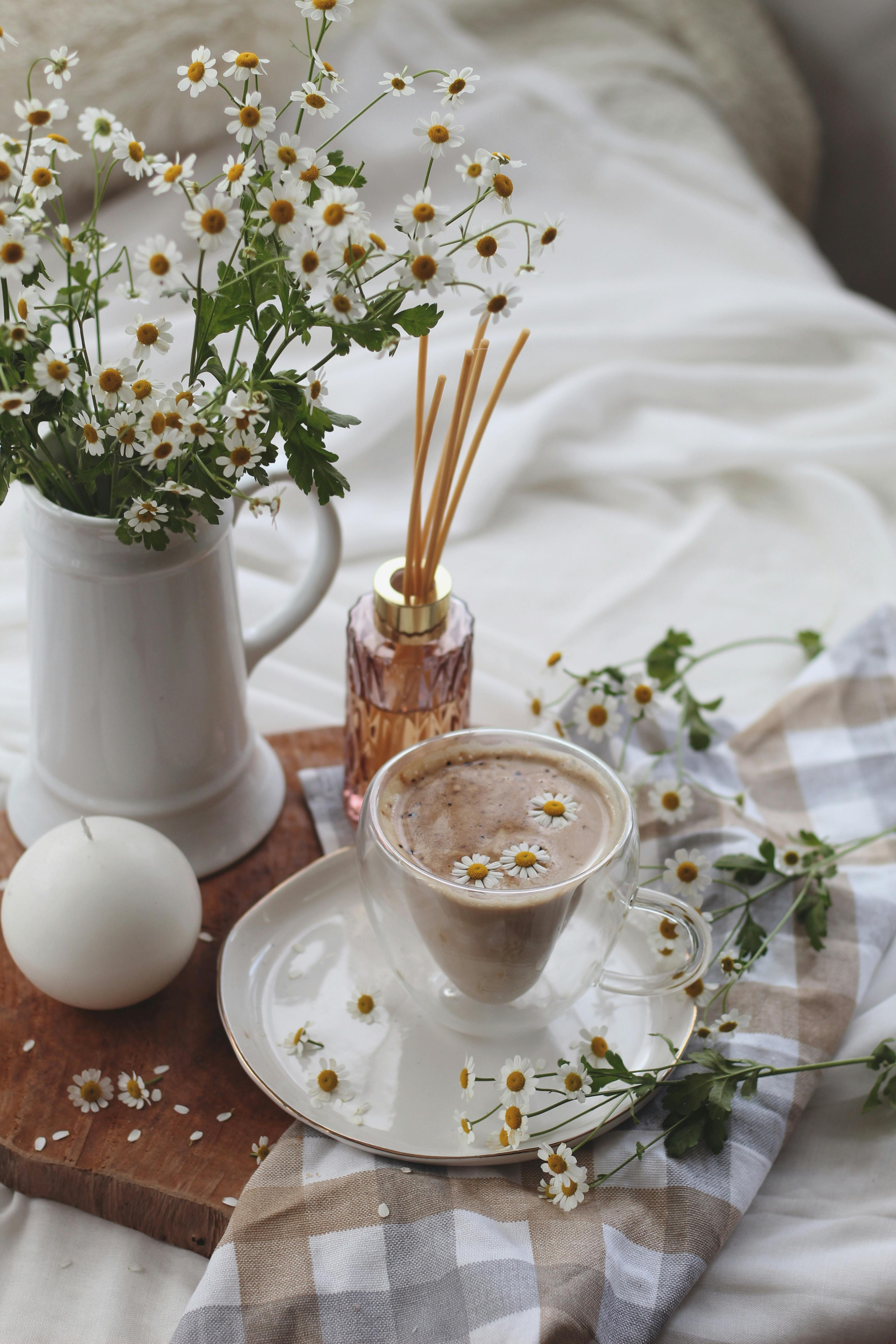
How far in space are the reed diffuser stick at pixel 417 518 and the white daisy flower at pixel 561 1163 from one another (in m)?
0.29

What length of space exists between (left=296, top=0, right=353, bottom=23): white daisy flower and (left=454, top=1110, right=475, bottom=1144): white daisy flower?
45 cm

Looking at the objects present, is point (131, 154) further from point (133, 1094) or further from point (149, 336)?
point (133, 1094)

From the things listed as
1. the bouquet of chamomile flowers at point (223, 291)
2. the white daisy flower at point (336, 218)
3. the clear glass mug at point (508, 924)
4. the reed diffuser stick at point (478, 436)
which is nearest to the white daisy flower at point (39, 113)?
the bouquet of chamomile flowers at point (223, 291)

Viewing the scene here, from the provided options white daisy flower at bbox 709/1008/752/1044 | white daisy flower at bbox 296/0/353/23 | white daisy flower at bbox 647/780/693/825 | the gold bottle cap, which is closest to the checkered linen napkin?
white daisy flower at bbox 709/1008/752/1044

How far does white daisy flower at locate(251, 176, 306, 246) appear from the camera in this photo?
17.0 inches

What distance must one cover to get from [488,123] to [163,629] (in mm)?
959

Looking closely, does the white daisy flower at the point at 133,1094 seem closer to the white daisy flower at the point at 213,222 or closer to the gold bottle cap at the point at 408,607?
the gold bottle cap at the point at 408,607

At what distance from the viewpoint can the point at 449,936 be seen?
518 millimetres

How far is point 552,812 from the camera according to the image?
534 mm

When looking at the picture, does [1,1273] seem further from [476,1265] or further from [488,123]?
[488,123]

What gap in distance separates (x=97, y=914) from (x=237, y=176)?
32cm

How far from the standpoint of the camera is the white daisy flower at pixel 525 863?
50 cm

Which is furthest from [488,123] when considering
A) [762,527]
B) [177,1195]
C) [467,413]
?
[177,1195]

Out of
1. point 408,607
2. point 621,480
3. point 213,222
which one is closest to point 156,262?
point 213,222
